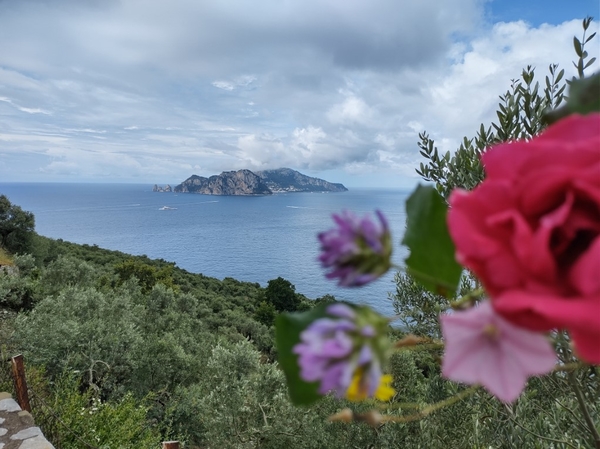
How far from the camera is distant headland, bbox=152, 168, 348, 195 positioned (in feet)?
463

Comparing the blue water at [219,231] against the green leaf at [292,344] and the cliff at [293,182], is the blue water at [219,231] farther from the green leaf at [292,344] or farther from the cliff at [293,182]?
the green leaf at [292,344]

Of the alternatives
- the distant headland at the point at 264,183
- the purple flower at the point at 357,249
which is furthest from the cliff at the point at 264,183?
the purple flower at the point at 357,249

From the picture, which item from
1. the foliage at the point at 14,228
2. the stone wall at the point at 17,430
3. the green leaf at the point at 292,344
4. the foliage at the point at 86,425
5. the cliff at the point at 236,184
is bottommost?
the foliage at the point at 86,425

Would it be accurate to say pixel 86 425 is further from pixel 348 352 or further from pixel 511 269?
pixel 511 269

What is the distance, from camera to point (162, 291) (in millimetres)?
15727

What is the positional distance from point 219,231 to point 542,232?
83465 millimetres

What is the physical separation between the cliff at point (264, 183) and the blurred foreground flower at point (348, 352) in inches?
5403

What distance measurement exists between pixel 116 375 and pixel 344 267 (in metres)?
10.0

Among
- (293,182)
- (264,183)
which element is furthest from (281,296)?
(293,182)

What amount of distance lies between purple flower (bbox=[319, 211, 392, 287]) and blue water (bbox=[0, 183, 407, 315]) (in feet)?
53.1

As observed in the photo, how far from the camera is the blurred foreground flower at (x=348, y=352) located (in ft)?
1.10

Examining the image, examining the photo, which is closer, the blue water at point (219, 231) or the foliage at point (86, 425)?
the foliage at point (86, 425)

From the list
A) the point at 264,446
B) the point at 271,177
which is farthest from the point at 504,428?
the point at 271,177

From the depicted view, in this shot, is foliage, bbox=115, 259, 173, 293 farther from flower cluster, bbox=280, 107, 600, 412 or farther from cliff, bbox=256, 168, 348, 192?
cliff, bbox=256, 168, 348, 192
